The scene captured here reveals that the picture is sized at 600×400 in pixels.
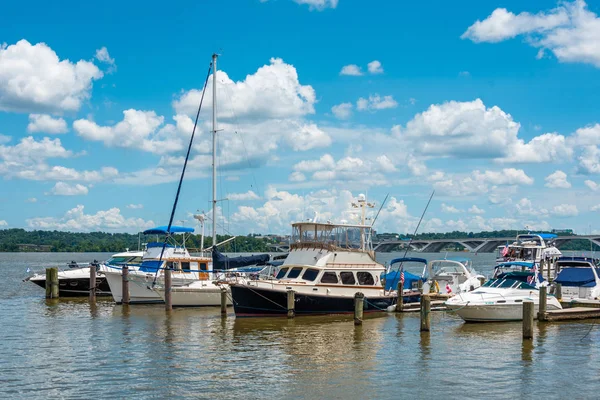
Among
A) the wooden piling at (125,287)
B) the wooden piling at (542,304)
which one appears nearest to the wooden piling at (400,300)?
the wooden piling at (542,304)

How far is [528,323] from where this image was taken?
26.6 meters

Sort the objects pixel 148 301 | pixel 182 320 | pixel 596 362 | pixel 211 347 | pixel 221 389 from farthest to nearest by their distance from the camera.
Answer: pixel 148 301
pixel 182 320
pixel 211 347
pixel 596 362
pixel 221 389

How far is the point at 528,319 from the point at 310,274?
11.3 m

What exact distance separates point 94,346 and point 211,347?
4219 mm

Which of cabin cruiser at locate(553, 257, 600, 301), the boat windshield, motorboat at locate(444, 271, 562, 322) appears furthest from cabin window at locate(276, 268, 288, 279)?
cabin cruiser at locate(553, 257, 600, 301)


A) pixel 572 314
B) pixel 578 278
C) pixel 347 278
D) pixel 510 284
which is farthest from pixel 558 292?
pixel 347 278

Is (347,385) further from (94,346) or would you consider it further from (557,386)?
(94,346)

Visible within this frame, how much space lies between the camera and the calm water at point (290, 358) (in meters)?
19.1

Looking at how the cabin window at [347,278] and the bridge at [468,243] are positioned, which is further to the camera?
the bridge at [468,243]

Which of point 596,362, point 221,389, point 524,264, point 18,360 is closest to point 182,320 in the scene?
point 18,360

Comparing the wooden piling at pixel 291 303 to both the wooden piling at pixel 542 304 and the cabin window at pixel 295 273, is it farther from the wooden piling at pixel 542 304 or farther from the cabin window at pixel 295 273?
the wooden piling at pixel 542 304

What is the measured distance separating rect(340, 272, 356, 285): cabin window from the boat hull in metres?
0.97

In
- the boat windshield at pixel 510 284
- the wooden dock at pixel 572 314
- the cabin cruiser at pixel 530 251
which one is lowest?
the wooden dock at pixel 572 314

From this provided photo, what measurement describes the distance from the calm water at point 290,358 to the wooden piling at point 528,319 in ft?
1.80
